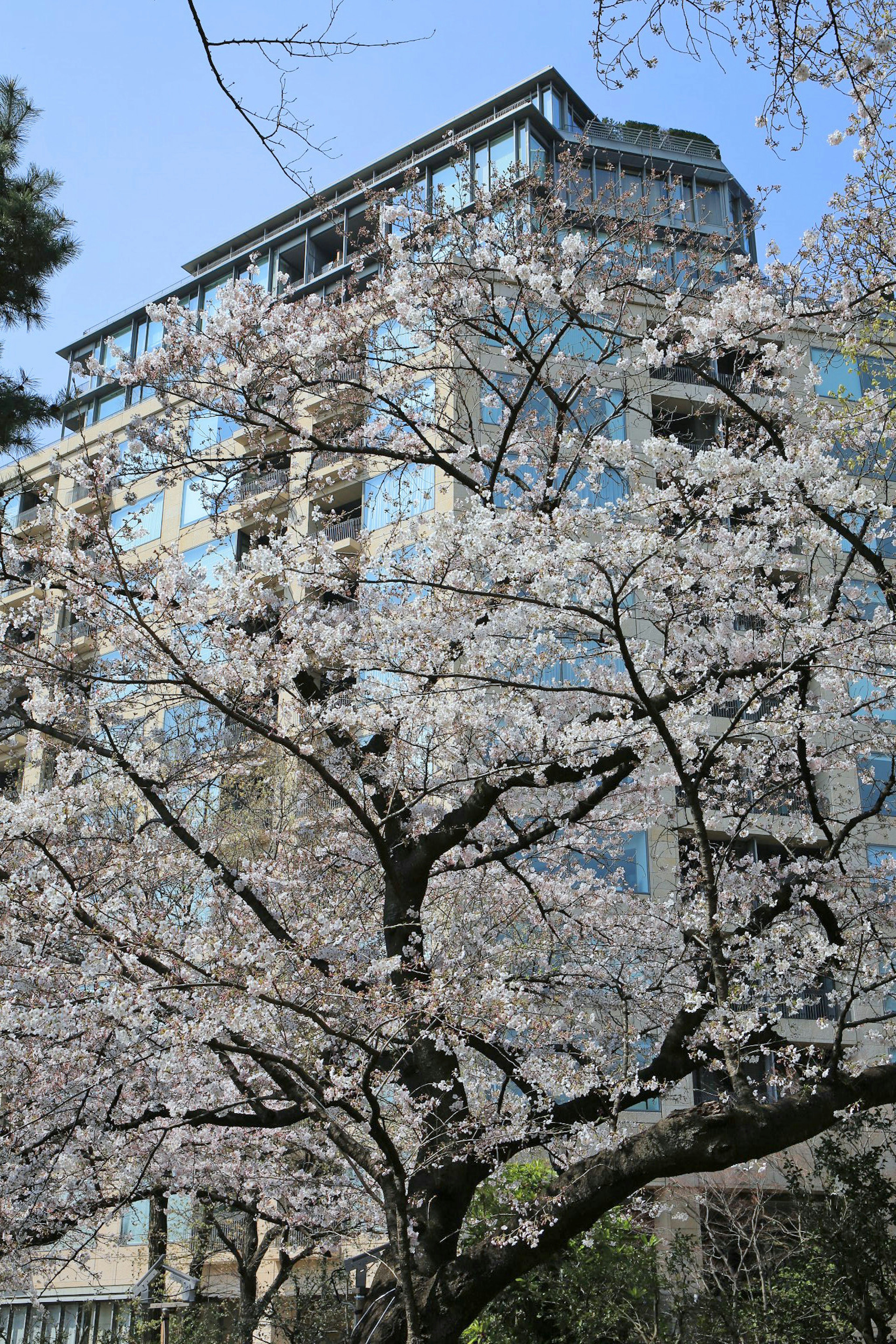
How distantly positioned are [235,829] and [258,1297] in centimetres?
882

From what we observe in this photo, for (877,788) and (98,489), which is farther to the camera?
(877,788)

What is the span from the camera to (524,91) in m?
27.3

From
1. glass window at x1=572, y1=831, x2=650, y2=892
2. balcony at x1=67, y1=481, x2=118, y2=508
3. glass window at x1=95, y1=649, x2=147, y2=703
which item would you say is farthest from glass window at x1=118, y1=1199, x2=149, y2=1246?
balcony at x1=67, y1=481, x2=118, y2=508

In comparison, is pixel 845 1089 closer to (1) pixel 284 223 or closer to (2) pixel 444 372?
(2) pixel 444 372

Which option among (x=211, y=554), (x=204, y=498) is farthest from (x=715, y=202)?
(x=204, y=498)

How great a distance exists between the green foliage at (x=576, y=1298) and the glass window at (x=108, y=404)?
91.6 feet

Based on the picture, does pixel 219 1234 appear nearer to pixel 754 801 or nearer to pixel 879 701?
pixel 754 801

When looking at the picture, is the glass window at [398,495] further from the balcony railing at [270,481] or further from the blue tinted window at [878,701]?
the blue tinted window at [878,701]

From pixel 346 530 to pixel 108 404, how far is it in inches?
433

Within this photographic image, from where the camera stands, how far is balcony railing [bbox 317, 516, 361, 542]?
26016 millimetres

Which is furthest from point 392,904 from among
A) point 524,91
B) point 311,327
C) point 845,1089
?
point 524,91

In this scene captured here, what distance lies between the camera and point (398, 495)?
11.6 meters

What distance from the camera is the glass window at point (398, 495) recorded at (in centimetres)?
1040

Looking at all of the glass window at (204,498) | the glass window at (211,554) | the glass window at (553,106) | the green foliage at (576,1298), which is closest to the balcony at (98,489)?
the glass window at (204,498)
